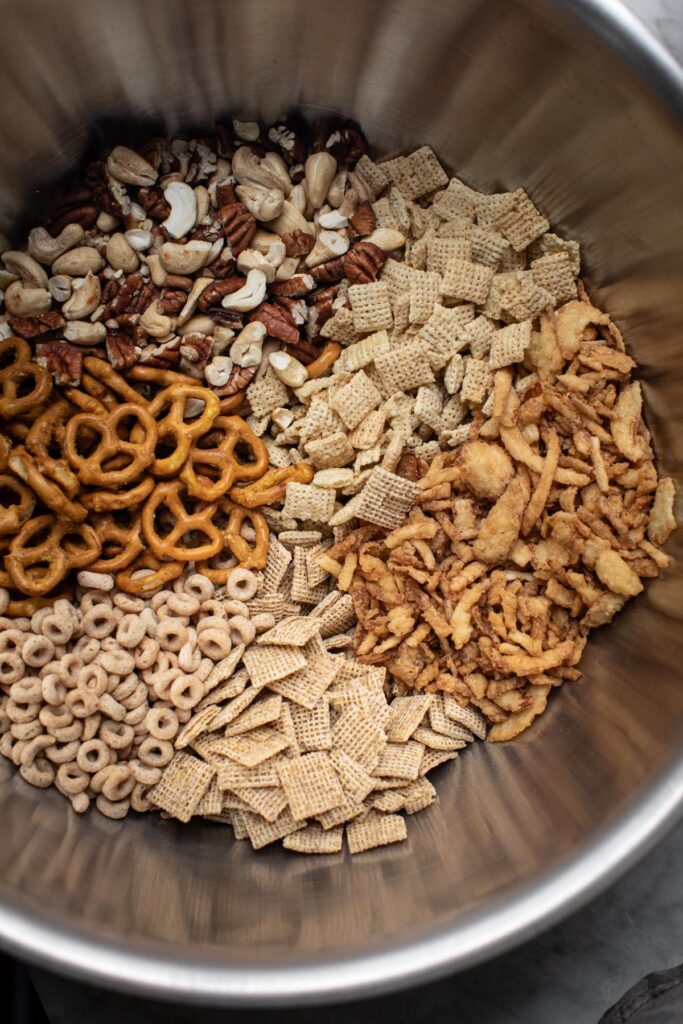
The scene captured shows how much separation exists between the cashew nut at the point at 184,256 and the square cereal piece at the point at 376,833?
3.49 feet

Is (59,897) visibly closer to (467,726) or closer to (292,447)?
(467,726)

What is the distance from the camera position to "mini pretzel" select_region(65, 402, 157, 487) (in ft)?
5.00

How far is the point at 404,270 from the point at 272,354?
0.30 meters

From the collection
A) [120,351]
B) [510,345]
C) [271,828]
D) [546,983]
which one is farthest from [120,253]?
[546,983]

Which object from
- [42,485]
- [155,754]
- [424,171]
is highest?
[424,171]

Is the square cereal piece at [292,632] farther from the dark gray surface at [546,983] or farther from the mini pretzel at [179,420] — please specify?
the dark gray surface at [546,983]

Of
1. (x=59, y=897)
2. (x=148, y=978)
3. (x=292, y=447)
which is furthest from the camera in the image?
(x=292, y=447)

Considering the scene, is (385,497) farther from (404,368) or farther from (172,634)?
(172,634)

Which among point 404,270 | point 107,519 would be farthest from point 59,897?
point 404,270

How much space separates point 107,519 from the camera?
1594 millimetres

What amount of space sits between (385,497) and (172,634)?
452 mm

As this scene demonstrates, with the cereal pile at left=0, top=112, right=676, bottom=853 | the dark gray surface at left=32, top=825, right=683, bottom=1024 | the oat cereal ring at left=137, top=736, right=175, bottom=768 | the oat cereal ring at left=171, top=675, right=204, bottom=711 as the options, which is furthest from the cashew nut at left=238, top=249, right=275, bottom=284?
the dark gray surface at left=32, top=825, right=683, bottom=1024

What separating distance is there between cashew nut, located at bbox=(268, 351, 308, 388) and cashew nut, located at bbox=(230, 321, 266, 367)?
0.03 m

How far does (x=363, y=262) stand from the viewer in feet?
5.36
